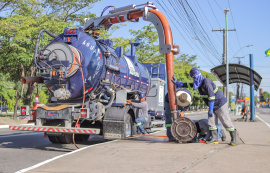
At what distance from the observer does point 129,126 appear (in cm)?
1029

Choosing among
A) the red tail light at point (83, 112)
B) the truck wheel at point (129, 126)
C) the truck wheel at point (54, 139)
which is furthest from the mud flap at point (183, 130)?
the truck wheel at point (54, 139)

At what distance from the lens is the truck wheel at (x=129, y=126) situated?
1000 cm

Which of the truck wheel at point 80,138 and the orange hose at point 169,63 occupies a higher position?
the orange hose at point 169,63

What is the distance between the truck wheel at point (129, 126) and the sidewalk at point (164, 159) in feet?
7.09

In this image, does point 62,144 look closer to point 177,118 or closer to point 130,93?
point 130,93

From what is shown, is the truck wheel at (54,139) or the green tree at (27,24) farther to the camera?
the green tree at (27,24)

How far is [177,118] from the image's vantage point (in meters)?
8.57

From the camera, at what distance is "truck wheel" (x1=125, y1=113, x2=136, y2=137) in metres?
10.00

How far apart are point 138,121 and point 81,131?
258 centimetres

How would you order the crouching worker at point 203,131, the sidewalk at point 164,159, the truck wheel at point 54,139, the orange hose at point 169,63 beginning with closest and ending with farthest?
the sidewalk at point 164,159 < the crouching worker at point 203,131 < the orange hose at point 169,63 < the truck wheel at point 54,139

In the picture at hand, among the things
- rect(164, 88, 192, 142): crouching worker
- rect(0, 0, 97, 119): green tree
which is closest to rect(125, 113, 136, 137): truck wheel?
rect(164, 88, 192, 142): crouching worker

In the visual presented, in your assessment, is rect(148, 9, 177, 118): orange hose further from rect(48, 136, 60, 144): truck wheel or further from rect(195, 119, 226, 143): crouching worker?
rect(48, 136, 60, 144): truck wheel

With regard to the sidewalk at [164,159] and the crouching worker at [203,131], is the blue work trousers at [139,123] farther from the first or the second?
the sidewalk at [164,159]

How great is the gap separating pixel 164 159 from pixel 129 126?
13.5 ft
